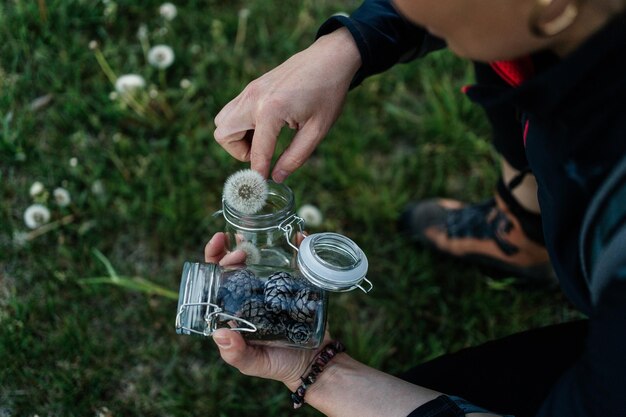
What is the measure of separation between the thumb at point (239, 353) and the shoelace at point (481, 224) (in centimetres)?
93

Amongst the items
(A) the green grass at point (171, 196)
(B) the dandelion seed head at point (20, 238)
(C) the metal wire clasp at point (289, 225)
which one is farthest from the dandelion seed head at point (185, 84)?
(C) the metal wire clasp at point (289, 225)

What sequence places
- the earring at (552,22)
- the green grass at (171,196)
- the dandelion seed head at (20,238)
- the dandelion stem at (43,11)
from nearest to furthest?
the earring at (552,22)
the green grass at (171,196)
the dandelion seed head at (20,238)
the dandelion stem at (43,11)

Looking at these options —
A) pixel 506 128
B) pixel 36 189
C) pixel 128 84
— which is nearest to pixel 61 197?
pixel 36 189

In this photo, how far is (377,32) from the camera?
1.31 metres

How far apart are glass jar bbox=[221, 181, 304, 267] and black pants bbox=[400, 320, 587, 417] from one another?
38 cm

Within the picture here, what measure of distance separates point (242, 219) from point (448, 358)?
516mm

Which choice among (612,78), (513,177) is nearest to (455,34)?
(612,78)

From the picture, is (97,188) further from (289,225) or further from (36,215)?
(289,225)

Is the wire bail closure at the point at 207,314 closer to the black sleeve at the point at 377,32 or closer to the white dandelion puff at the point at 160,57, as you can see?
the black sleeve at the point at 377,32

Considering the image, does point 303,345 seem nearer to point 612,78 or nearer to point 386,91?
point 612,78

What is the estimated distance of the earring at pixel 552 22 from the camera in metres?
0.78

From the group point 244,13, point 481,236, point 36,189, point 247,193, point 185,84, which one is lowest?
point 481,236

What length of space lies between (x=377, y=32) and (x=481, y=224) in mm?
864

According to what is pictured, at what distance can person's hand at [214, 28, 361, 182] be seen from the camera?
121 centimetres
